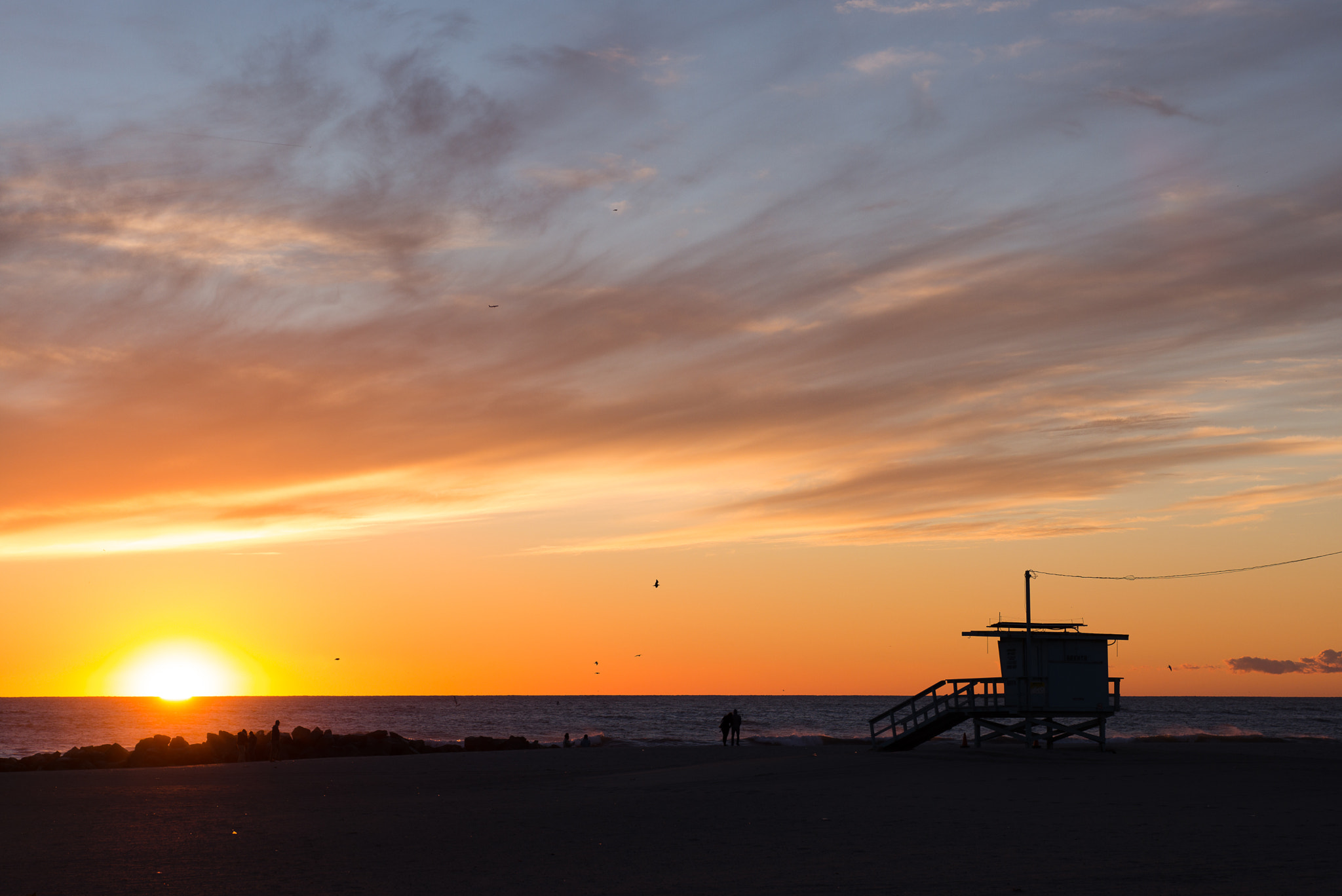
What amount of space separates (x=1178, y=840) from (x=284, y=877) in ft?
36.3

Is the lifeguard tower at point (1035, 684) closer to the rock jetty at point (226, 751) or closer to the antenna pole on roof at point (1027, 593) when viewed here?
the antenna pole on roof at point (1027, 593)

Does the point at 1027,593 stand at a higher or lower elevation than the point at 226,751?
higher

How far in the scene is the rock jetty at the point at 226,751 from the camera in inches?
1725

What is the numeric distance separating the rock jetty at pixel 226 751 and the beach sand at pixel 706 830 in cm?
1617

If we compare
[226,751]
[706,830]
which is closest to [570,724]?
[226,751]

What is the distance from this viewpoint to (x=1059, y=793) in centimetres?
2127

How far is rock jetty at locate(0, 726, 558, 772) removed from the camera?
144ft

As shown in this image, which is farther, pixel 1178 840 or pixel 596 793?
pixel 596 793

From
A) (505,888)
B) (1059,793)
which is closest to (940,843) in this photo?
(505,888)

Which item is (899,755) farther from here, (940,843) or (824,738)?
(824,738)

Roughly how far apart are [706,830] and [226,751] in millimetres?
36525

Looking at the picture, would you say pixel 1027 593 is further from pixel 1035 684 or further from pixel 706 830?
pixel 706 830

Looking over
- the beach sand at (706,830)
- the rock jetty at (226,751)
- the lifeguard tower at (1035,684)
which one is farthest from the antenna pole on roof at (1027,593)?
the rock jetty at (226,751)

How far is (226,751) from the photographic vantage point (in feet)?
155
